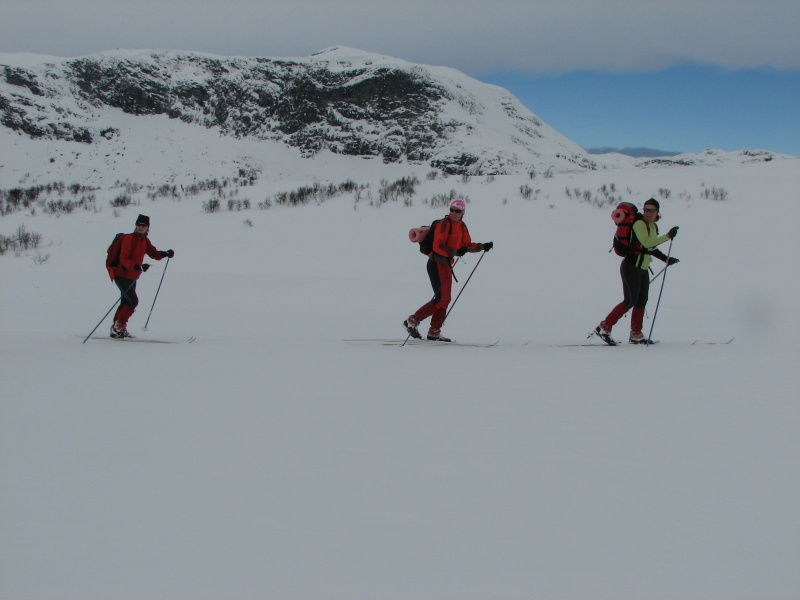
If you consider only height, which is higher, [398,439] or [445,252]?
[445,252]

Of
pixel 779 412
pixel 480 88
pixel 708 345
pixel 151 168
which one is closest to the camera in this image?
pixel 779 412

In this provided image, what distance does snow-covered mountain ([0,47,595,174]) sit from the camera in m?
49.3

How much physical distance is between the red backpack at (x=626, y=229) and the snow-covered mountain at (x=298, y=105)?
38924mm

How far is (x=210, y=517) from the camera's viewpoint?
7.84ft

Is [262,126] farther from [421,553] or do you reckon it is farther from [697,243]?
[421,553]

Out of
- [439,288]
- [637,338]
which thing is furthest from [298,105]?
[637,338]

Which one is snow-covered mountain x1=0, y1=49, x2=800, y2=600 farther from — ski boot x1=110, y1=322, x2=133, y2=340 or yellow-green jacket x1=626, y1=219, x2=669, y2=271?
yellow-green jacket x1=626, y1=219, x2=669, y2=271

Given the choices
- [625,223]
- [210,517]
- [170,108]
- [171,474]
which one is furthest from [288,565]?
[170,108]

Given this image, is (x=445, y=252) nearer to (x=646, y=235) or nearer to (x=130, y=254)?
(x=646, y=235)

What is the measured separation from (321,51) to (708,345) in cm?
8021

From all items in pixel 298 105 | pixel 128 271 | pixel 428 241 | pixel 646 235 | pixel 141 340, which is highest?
pixel 298 105

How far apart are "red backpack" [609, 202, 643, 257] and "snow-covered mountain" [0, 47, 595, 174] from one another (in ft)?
128

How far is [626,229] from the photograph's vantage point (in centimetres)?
666

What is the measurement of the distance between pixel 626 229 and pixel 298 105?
56.8 m
